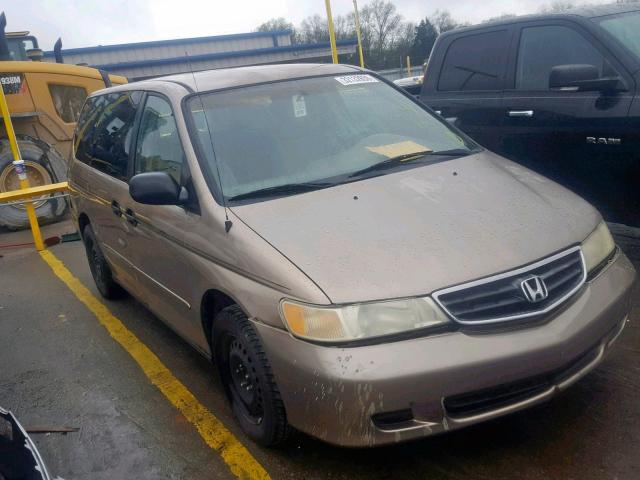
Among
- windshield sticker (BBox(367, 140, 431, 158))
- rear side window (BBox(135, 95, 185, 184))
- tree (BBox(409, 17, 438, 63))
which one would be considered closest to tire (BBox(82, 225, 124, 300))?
rear side window (BBox(135, 95, 185, 184))

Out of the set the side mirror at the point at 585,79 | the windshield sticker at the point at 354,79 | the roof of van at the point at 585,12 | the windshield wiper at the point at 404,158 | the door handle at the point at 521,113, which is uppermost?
the roof of van at the point at 585,12

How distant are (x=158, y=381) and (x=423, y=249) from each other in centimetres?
209

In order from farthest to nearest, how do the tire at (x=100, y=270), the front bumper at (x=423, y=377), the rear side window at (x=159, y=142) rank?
the tire at (x=100, y=270)
the rear side window at (x=159, y=142)
the front bumper at (x=423, y=377)

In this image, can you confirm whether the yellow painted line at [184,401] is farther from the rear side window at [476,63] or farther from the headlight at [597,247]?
the rear side window at [476,63]

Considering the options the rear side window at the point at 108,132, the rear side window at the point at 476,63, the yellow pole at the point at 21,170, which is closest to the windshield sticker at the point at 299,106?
the rear side window at the point at 108,132

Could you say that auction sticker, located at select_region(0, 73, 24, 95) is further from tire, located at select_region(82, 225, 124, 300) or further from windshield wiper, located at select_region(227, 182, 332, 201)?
windshield wiper, located at select_region(227, 182, 332, 201)

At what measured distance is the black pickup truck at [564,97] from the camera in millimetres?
4445

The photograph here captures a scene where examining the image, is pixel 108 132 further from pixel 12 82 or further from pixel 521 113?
Answer: pixel 12 82

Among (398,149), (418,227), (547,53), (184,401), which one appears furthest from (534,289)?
(547,53)

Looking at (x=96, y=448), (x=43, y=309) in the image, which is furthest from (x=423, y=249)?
(x=43, y=309)

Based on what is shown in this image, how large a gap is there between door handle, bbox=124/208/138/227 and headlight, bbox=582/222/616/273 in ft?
8.39

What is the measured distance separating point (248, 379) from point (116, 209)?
187cm

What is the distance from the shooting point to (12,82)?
→ 913 centimetres

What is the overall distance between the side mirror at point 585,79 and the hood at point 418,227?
138 cm
